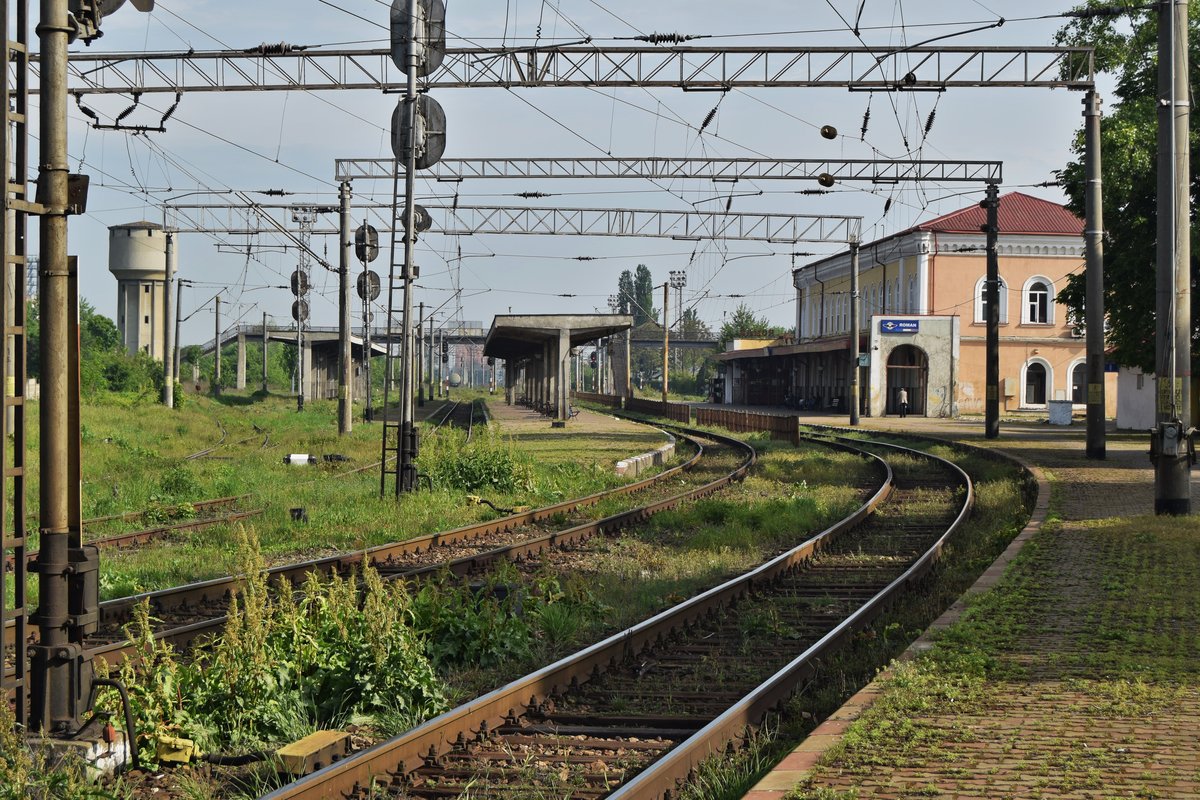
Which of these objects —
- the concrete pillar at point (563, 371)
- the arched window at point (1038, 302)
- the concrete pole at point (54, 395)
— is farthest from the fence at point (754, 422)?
the concrete pole at point (54, 395)

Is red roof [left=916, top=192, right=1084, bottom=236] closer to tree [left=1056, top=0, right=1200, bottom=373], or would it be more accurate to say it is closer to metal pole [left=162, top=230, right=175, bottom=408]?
tree [left=1056, top=0, right=1200, bottom=373]

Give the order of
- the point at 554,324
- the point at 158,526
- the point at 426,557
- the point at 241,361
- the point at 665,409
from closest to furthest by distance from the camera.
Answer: the point at 426,557, the point at 158,526, the point at 554,324, the point at 665,409, the point at 241,361

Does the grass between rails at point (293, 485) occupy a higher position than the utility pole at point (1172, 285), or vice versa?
the utility pole at point (1172, 285)

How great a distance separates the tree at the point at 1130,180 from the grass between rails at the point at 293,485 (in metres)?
11.8

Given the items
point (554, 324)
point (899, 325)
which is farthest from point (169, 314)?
point (899, 325)

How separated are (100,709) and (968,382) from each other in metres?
58.8

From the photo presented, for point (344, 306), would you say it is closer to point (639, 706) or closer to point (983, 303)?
point (639, 706)

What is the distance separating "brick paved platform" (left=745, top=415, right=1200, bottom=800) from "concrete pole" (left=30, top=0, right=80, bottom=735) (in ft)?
11.8

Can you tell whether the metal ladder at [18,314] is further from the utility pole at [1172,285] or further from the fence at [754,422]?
the fence at [754,422]

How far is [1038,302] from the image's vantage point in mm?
63625

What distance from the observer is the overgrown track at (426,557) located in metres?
9.61

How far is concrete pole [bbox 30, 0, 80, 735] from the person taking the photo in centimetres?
662

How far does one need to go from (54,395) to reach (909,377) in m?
58.6

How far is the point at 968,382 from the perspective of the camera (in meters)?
62.2
